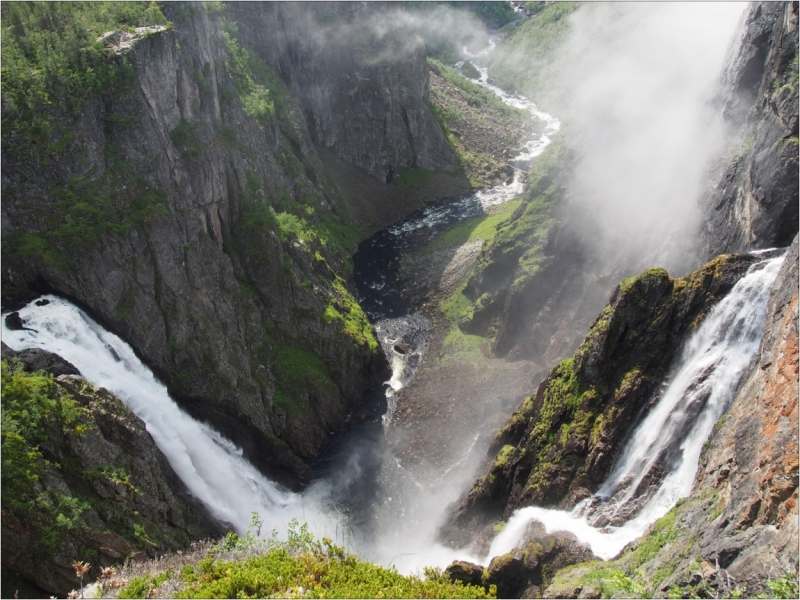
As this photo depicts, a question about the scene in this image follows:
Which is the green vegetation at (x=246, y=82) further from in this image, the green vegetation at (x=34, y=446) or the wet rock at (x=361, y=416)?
the green vegetation at (x=34, y=446)

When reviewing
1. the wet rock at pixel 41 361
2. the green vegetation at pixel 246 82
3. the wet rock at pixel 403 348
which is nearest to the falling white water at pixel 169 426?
the wet rock at pixel 41 361

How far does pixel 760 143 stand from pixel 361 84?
70582 mm

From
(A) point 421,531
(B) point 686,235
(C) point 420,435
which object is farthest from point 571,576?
(B) point 686,235

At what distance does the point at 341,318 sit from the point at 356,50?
57648mm

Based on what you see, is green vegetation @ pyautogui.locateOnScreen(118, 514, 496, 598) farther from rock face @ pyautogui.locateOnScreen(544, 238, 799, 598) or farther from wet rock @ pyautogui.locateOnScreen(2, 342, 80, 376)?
wet rock @ pyautogui.locateOnScreen(2, 342, 80, 376)

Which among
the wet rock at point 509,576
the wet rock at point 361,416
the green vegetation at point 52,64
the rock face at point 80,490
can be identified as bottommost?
the wet rock at point 509,576

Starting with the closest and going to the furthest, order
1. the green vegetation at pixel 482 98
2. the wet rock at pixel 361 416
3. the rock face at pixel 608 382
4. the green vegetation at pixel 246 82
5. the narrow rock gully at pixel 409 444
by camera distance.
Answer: the rock face at pixel 608 382 → the narrow rock gully at pixel 409 444 → the wet rock at pixel 361 416 → the green vegetation at pixel 246 82 → the green vegetation at pixel 482 98

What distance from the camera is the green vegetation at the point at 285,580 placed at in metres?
21.7

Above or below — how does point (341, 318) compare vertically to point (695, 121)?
below

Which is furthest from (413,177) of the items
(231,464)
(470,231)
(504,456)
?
(504,456)

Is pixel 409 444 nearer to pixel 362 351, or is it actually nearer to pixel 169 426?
pixel 362 351

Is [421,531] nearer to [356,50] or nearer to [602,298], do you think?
[602,298]

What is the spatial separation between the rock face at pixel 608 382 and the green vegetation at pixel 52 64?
119ft

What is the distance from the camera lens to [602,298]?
51.4m
